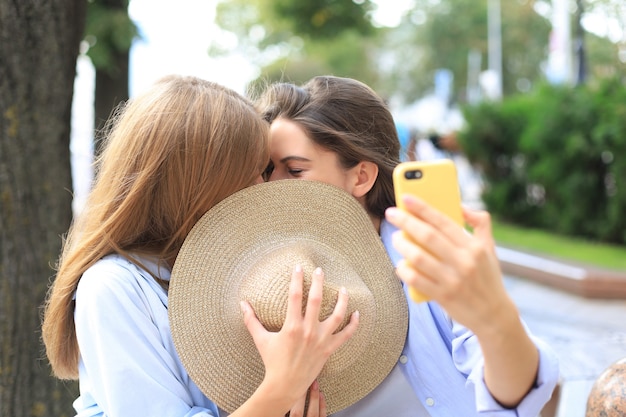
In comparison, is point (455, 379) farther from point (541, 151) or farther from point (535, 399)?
point (541, 151)

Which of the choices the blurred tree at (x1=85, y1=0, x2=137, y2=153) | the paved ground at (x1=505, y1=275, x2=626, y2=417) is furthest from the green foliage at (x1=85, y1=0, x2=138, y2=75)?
the paved ground at (x1=505, y1=275, x2=626, y2=417)

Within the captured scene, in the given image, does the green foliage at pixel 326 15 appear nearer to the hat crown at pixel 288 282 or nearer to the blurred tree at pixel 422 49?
the hat crown at pixel 288 282

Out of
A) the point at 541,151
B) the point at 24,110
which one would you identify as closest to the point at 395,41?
the point at 541,151

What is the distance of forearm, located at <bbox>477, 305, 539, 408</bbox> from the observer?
47.3 inches

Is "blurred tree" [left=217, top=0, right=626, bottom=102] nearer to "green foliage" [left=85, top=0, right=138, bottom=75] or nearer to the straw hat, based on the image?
"green foliage" [left=85, top=0, right=138, bottom=75]

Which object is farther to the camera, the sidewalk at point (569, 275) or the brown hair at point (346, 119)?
the sidewalk at point (569, 275)

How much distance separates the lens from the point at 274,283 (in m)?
1.63

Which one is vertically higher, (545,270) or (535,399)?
(535,399)

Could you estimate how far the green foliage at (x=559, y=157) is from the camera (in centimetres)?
841

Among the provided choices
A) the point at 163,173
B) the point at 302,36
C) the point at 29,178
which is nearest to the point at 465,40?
the point at 302,36

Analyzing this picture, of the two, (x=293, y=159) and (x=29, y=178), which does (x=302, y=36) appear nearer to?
(x=29, y=178)

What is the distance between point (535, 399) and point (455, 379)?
1.41 ft

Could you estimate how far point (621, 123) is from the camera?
7.80 metres

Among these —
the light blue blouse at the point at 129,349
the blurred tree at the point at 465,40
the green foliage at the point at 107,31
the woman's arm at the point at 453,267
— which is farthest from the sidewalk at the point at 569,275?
the blurred tree at the point at 465,40
